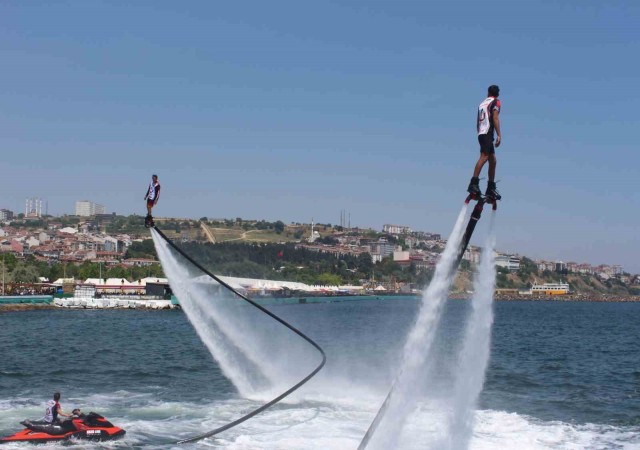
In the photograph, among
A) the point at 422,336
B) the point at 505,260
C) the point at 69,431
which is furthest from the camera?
the point at 505,260

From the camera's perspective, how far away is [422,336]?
1432 centimetres

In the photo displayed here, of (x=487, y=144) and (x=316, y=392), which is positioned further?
(x=316, y=392)

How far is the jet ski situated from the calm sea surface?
1.61ft

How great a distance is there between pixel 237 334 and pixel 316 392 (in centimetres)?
744

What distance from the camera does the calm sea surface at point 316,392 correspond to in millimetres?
30031

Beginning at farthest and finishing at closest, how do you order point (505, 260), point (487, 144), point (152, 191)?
point (505, 260) → point (152, 191) → point (487, 144)

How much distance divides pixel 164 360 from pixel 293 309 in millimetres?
16424

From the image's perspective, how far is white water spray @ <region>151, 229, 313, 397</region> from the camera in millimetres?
28844

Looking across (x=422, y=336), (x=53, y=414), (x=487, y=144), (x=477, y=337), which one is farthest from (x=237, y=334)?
(x=487, y=144)

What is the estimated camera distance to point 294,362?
126ft

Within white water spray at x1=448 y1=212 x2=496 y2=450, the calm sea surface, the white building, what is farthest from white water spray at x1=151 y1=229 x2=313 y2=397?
the white building

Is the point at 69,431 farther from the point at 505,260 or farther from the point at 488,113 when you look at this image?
the point at 505,260

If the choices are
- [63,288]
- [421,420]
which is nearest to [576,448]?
[421,420]

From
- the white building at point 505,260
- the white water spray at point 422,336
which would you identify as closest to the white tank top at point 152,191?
the white water spray at point 422,336
